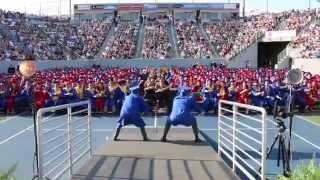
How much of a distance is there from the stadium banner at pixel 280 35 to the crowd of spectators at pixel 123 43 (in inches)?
513

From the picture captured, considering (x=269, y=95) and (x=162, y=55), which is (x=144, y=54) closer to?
(x=162, y=55)

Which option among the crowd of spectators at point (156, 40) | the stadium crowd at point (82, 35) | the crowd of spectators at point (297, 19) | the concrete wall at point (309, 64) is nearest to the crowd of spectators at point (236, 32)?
the crowd of spectators at point (297, 19)

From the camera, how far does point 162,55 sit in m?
57.8

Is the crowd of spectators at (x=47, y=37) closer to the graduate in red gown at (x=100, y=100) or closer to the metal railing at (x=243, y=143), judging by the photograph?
the graduate in red gown at (x=100, y=100)

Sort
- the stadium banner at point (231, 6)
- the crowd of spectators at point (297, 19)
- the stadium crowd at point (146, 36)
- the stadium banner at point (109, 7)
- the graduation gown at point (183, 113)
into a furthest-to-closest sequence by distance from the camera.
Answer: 1. the stadium banner at point (231, 6)
2. the stadium banner at point (109, 7)
3. the crowd of spectators at point (297, 19)
4. the stadium crowd at point (146, 36)
5. the graduation gown at point (183, 113)

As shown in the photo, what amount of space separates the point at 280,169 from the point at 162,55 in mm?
45940

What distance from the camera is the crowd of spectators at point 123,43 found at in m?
58.3

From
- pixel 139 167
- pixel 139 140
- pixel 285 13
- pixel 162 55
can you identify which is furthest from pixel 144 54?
pixel 139 167

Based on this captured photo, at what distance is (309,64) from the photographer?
1773 inches

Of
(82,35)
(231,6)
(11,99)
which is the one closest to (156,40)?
(82,35)

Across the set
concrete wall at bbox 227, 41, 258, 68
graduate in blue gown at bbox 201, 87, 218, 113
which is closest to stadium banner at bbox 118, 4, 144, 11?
concrete wall at bbox 227, 41, 258, 68

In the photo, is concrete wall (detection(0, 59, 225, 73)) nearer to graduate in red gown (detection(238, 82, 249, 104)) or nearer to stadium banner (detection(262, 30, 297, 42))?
stadium banner (detection(262, 30, 297, 42))

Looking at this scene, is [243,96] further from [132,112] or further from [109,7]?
[109,7]

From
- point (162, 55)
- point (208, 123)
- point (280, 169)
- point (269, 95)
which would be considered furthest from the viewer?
point (162, 55)
